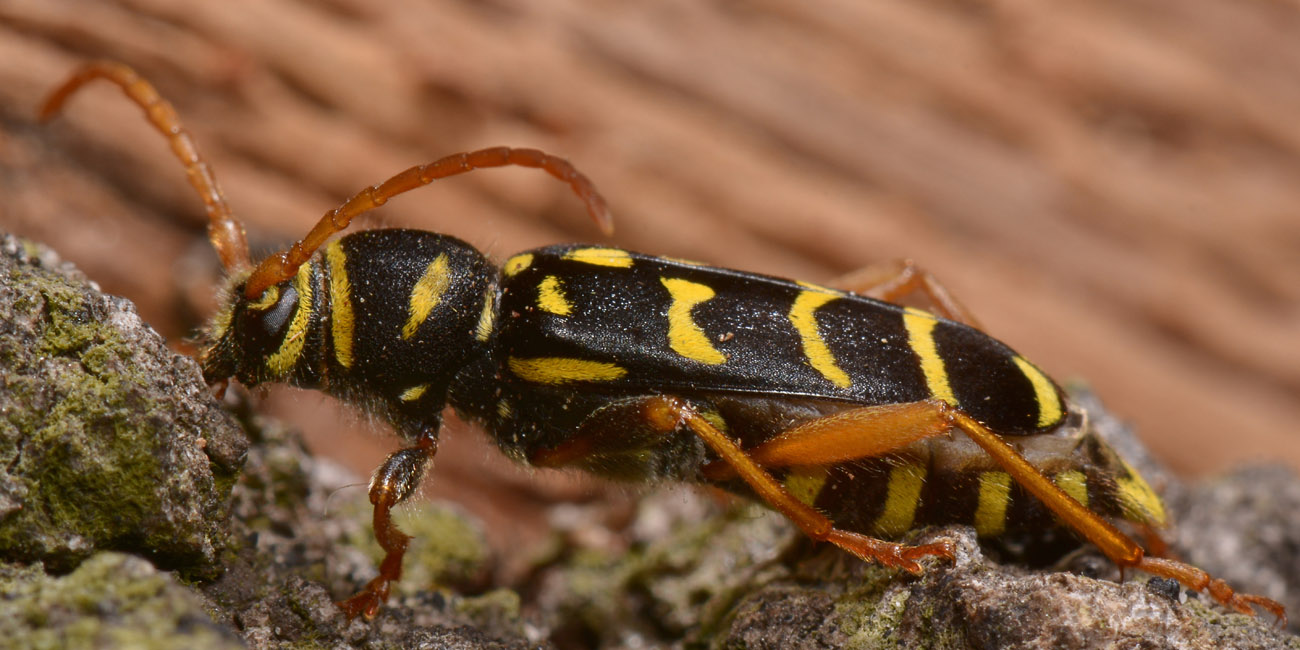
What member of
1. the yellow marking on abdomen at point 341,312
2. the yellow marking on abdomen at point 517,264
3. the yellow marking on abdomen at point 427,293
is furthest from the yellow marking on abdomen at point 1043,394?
the yellow marking on abdomen at point 341,312

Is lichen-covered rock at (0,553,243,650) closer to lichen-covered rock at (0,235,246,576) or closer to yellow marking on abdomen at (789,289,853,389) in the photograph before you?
lichen-covered rock at (0,235,246,576)

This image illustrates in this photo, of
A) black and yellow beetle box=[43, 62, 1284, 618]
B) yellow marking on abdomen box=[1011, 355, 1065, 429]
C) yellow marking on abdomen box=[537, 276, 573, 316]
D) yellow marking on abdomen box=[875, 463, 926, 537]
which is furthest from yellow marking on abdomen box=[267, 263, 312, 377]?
yellow marking on abdomen box=[1011, 355, 1065, 429]

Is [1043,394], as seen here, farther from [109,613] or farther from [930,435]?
[109,613]

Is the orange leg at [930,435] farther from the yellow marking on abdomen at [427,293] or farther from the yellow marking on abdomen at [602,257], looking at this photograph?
the yellow marking on abdomen at [427,293]

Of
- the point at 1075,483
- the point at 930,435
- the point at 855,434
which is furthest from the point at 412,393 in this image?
→ the point at 1075,483

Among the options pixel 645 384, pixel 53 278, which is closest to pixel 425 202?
pixel 645 384
